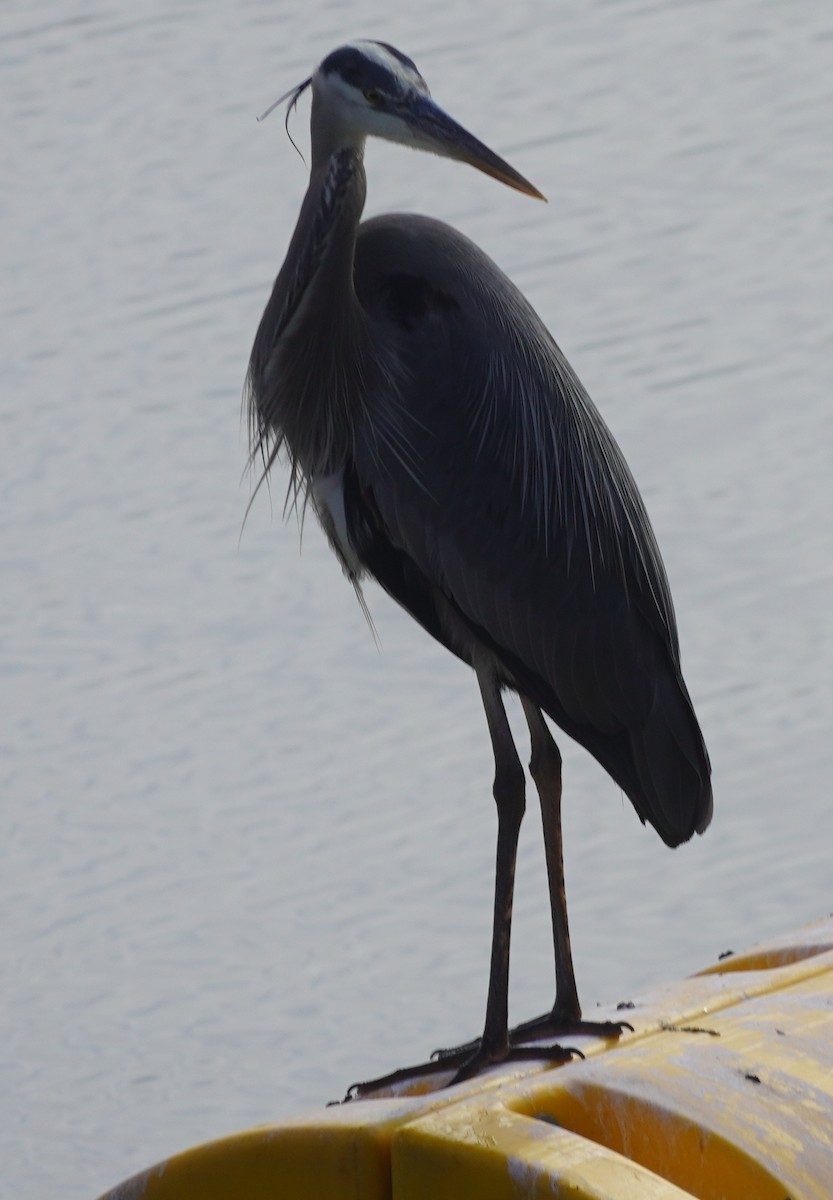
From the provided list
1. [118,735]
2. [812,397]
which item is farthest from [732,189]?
[118,735]

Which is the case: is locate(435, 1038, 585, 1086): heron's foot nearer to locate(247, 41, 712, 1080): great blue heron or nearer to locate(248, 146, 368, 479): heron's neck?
locate(247, 41, 712, 1080): great blue heron

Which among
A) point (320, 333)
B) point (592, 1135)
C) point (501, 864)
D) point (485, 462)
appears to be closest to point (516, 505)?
point (485, 462)

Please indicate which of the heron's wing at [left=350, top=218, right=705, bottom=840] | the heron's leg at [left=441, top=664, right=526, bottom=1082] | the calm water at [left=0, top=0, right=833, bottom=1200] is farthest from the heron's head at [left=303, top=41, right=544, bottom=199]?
the calm water at [left=0, top=0, right=833, bottom=1200]

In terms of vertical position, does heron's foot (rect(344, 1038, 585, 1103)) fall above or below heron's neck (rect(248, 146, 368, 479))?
below

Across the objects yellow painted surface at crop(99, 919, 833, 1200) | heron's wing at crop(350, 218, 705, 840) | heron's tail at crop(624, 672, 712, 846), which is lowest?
yellow painted surface at crop(99, 919, 833, 1200)

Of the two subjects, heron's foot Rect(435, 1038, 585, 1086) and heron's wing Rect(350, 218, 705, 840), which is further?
heron's wing Rect(350, 218, 705, 840)

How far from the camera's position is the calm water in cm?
476

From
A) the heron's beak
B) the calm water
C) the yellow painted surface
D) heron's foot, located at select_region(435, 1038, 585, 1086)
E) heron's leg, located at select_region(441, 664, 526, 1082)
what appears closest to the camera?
the yellow painted surface

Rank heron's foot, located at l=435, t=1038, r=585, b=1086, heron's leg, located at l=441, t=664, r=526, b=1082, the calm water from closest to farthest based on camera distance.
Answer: heron's foot, located at l=435, t=1038, r=585, b=1086 → heron's leg, located at l=441, t=664, r=526, b=1082 → the calm water

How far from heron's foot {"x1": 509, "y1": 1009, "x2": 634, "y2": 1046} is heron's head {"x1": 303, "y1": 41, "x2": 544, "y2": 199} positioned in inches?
46.9

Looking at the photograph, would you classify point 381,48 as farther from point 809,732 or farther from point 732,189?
Result: point 732,189

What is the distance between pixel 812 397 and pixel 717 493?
2.40 ft

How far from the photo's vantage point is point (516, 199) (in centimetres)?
862

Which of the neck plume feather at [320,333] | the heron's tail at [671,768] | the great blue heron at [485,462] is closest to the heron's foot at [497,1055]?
the great blue heron at [485,462]
